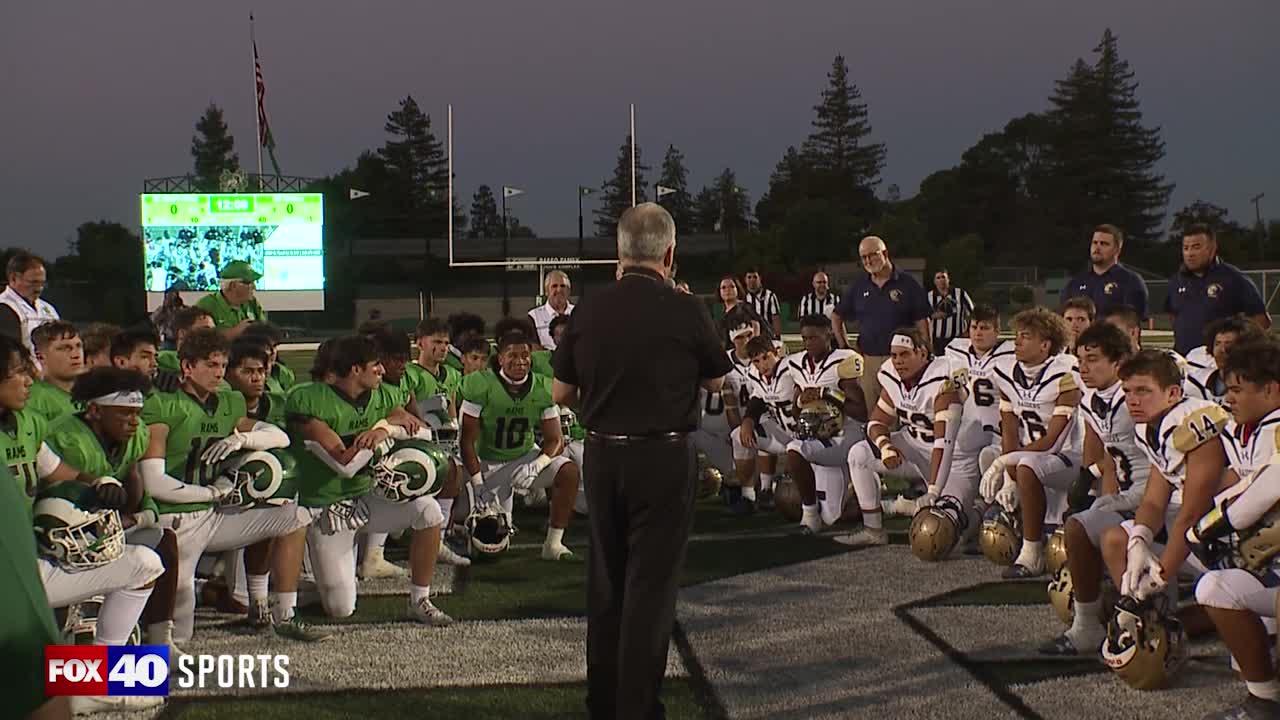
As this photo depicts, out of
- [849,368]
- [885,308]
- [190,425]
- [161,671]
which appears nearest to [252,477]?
[190,425]

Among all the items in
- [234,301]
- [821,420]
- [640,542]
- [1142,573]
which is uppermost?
[234,301]

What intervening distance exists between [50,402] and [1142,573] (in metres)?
4.78

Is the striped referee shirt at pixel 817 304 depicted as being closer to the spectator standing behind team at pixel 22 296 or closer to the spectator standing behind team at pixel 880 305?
the spectator standing behind team at pixel 880 305

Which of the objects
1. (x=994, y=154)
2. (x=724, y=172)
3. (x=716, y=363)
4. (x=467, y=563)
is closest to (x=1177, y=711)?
(x=716, y=363)

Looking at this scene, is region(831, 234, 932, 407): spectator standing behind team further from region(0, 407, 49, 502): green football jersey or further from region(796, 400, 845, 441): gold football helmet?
region(0, 407, 49, 502): green football jersey

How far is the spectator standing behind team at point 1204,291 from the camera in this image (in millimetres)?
8008

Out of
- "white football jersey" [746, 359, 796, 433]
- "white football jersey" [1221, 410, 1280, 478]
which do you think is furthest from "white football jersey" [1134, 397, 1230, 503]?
"white football jersey" [746, 359, 796, 433]

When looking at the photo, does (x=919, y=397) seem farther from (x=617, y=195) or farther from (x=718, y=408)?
(x=617, y=195)

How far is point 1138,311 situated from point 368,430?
19.5 ft

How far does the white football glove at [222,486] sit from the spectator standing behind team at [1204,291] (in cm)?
657

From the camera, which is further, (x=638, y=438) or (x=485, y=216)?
(x=485, y=216)

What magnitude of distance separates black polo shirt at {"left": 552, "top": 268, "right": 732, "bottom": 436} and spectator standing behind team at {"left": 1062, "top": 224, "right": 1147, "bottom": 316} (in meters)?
5.59

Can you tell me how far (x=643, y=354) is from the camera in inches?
150

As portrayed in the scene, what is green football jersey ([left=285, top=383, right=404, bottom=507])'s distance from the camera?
5.75 m
